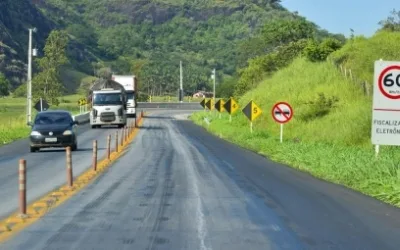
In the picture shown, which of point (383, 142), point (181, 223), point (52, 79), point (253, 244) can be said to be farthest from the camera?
point (52, 79)

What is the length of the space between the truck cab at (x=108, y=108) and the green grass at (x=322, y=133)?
6.88 m

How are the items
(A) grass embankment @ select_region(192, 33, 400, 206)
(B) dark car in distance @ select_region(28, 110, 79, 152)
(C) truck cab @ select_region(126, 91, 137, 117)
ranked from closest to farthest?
(A) grass embankment @ select_region(192, 33, 400, 206) < (B) dark car in distance @ select_region(28, 110, 79, 152) < (C) truck cab @ select_region(126, 91, 137, 117)

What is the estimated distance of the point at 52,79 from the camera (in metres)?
79.2

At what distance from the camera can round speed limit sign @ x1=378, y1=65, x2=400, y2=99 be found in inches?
793

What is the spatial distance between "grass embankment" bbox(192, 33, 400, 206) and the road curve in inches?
286

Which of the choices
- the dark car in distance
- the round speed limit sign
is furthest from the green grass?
the dark car in distance

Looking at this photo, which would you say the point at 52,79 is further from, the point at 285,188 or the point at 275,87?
the point at 285,188

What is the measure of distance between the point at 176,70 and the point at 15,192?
158 meters

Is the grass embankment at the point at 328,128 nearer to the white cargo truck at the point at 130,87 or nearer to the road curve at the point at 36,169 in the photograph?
the white cargo truck at the point at 130,87

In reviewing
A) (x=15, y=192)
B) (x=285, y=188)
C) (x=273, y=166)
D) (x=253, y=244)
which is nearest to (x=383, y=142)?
(x=285, y=188)

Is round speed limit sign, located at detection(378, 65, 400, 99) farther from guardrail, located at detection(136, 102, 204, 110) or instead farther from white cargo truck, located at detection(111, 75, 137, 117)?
guardrail, located at detection(136, 102, 204, 110)

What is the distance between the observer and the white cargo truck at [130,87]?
219 feet

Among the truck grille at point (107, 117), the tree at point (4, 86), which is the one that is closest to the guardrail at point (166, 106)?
the tree at point (4, 86)

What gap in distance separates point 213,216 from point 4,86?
115869 millimetres
